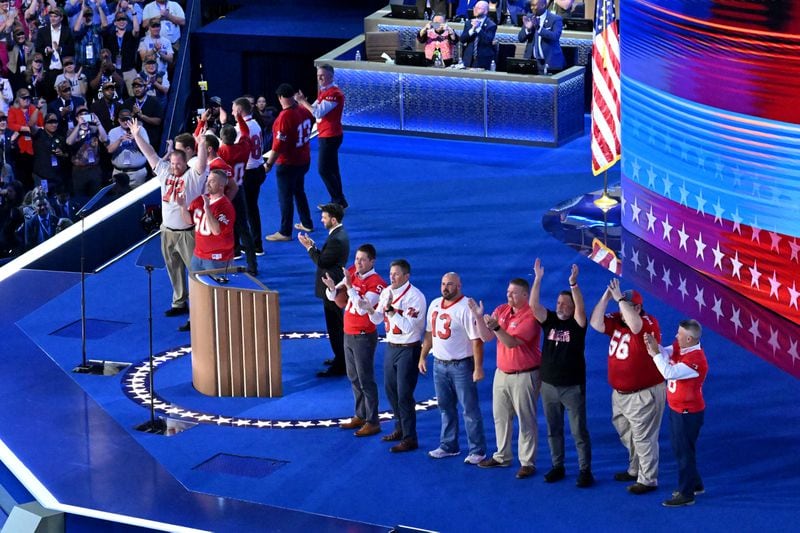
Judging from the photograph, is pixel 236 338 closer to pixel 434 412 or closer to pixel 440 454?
pixel 434 412

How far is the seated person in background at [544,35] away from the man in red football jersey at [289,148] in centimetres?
545

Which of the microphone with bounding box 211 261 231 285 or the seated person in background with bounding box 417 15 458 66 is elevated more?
the seated person in background with bounding box 417 15 458 66

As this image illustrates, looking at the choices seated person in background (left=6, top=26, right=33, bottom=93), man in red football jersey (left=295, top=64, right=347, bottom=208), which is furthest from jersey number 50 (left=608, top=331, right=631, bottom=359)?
seated person in background (left=6, top=26, right=33, bottom=93)

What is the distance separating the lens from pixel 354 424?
12633 mm

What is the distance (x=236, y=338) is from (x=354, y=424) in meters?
1.48

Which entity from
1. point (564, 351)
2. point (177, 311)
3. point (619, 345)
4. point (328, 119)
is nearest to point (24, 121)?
point (328, 119)

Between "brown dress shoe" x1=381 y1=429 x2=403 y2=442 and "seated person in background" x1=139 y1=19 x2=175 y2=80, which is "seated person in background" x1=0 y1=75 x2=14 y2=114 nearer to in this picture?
"seated person in background" x1=139 y1=19 x2=175 y2=80

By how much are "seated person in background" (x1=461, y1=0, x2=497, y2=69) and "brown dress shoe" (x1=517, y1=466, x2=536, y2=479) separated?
1128 cm

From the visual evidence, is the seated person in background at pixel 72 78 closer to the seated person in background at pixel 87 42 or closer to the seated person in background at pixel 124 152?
the seated person in background at pixel 87 42

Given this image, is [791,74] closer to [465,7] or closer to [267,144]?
[267,144]

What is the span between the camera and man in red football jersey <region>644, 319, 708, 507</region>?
35.7 feet

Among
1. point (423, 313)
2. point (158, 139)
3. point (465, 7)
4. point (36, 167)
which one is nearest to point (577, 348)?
point (423, 313)

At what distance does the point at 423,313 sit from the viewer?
11.9 m

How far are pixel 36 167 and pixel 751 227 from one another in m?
9.17
